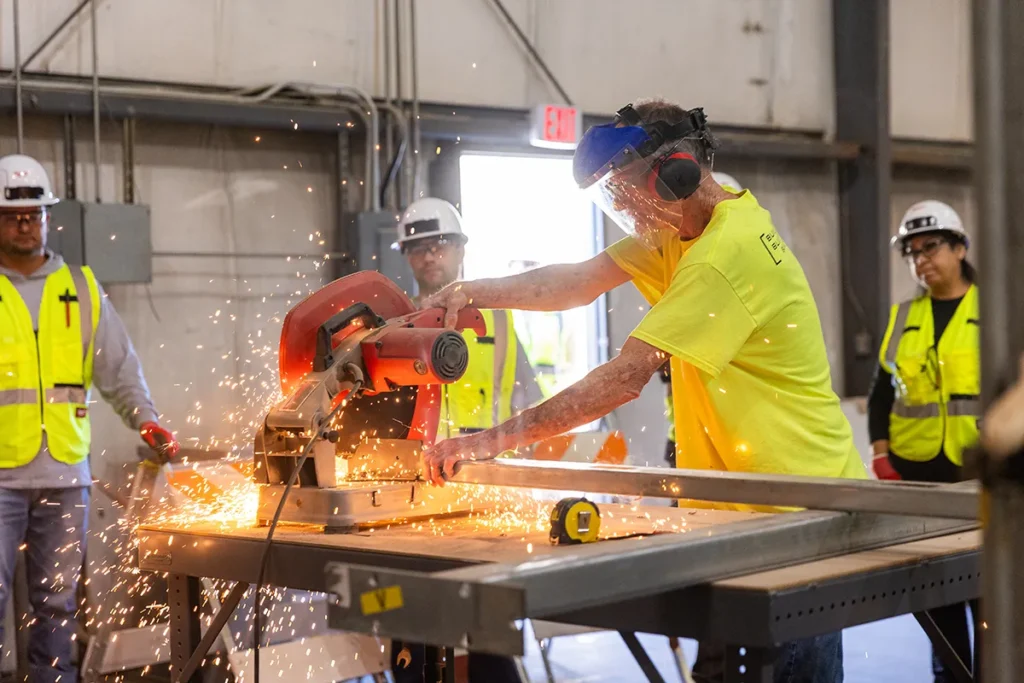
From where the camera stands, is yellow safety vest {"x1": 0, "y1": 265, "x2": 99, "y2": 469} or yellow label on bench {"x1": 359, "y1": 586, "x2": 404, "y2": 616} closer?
yellow label on bench {"x1": 359, "y1": 586, "x2": 404, "y2": 616}

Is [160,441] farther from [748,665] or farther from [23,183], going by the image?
[748,665]

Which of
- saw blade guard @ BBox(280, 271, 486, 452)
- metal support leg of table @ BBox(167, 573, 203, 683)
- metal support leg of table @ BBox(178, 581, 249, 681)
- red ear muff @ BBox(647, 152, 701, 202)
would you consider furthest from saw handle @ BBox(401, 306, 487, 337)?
metal support leg of table @ BBox(167, 573, 203, 683)

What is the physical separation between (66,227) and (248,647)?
194 cm

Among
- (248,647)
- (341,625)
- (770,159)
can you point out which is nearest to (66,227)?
(248,647)

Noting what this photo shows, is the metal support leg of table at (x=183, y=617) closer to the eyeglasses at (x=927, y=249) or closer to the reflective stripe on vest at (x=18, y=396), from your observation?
the reflective stripe on vest at (x=18, y=396)

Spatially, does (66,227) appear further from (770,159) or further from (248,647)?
(770,159)

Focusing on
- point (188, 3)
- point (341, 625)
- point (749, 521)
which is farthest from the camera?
point (188, 3)

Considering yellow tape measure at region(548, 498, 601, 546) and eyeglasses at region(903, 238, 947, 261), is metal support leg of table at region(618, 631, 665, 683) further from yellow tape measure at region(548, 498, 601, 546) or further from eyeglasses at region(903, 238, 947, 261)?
eyeglasses at region(903, 238, 947, 261)

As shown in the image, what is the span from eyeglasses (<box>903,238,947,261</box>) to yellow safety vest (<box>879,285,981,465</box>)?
0.19 metres

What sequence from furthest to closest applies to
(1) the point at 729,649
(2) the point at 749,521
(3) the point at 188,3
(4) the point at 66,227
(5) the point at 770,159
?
(5) the point at 770,159, (3) the point at 188,3, (4) the point at 66,227, (2) the point at 749,521, (1) the point at 729,649

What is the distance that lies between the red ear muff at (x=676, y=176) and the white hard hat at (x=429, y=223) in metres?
2.48

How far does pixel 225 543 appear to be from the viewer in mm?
2438

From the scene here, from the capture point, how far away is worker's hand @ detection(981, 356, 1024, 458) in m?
1.16

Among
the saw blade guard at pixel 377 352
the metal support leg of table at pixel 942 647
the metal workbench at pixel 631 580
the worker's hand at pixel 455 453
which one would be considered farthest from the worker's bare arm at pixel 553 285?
the metal support leg of table at pixel 942 647
